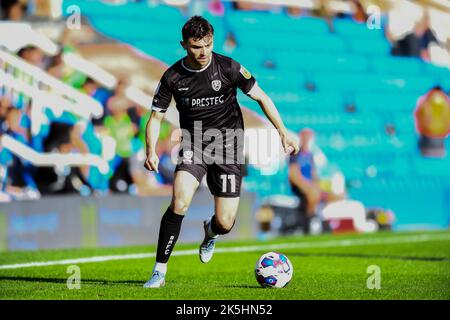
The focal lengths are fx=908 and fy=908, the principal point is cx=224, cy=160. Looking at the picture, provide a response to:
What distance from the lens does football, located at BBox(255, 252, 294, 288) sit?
7.84 metres

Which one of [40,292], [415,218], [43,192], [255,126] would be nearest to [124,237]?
[43,192]

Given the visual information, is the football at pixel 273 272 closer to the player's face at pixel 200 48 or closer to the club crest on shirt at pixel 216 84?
the club crest on shirt at pixel 216 84

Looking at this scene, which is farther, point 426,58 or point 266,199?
point 426,58

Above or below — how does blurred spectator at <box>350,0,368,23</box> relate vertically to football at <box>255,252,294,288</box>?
above

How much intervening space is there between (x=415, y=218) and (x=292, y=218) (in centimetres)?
383

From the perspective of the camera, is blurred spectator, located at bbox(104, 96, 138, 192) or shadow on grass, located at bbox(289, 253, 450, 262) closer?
shadow on grass, located at bbox(289, 253, 450, 262)

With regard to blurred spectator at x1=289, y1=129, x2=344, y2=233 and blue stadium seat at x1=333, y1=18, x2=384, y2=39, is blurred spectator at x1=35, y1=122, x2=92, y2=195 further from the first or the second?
blue stadium seat at x1=333, y1=18, x2=384, y2=39

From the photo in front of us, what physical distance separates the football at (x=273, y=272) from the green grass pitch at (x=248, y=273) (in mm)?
144

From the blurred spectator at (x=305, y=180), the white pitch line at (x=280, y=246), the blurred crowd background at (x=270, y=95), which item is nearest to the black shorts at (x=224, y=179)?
the white pitch line at (x=280, y=246)

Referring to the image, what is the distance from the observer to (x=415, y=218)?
65.4ft

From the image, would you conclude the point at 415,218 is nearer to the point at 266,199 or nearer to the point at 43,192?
the point at 266,199

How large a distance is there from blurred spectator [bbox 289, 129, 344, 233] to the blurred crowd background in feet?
0.10

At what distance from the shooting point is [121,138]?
51.6 feet

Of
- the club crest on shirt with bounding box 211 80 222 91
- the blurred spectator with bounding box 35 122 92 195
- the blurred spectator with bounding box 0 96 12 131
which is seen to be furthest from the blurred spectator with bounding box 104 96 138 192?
the club crest on shirt with bounding box 211 80 222 91
